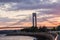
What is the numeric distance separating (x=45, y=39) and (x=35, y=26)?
1828cm

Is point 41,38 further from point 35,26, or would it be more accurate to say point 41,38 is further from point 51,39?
point 35,26

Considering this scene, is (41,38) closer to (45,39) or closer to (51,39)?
(45,39)

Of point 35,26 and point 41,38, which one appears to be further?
point 35,26

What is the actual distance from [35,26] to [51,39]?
20.1m

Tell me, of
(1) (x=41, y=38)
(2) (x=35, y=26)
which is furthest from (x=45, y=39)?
(2) (x=35, y=26)

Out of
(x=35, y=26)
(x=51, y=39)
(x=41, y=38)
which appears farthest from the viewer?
(x=35, y=26)

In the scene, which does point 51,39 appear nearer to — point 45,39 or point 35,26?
point 45,39

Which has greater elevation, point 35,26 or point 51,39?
point 51,39

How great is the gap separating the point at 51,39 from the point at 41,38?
290 cm

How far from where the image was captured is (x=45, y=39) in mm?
14664

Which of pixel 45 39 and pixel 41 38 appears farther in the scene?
pixel 41 38

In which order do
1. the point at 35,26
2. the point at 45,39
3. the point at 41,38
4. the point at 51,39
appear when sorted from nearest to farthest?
the point at 51,39, the point at 45,39, the point at 41,38, the point at 35,26

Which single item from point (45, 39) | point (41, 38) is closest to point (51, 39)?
point (45, 39)

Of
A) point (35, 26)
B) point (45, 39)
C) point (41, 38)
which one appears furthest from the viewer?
point (35, 26)
